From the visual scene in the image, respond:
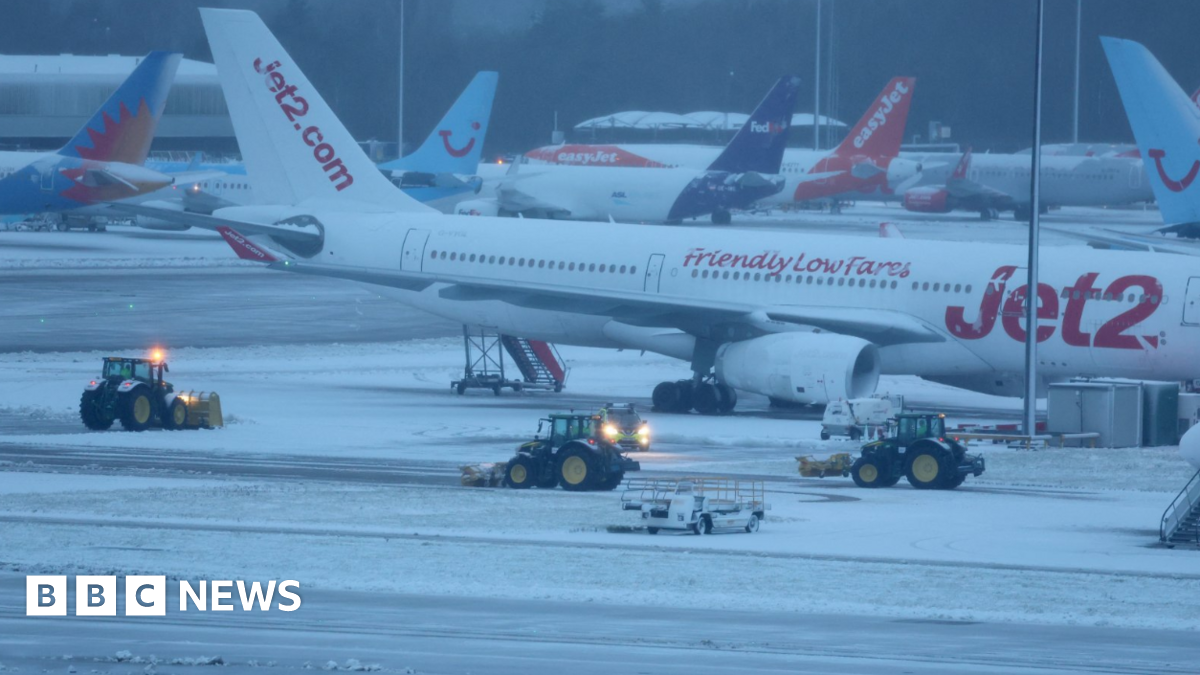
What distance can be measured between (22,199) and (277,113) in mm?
36586

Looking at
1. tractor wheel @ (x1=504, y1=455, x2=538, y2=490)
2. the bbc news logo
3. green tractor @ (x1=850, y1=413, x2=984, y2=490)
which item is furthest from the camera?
green tractor @ (x1=850, y1=413, x2=984, y2=490)

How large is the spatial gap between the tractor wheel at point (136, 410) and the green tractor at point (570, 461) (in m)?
9.78

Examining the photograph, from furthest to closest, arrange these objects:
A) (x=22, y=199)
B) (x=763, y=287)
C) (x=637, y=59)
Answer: (x=637, y=59) → (x=22, y=199) → (x=763, y=287)

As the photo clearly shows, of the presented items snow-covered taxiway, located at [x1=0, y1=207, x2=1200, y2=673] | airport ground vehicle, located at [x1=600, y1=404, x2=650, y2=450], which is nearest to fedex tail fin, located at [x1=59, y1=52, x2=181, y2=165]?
snow-covered taxiway, located at [x1=0, y1=207, x2=1200, y2=673]

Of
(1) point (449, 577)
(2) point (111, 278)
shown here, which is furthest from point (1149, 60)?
(2) point (111, 278)

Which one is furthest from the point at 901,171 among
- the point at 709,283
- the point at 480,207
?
the point at 709,283

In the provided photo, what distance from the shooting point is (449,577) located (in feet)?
62.3

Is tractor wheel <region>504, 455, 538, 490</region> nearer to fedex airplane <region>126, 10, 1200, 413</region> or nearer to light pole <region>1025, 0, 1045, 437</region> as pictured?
fedex airplane <region>126, 10, 1200, 413</region>

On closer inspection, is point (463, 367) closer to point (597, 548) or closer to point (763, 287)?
point (763, 287)

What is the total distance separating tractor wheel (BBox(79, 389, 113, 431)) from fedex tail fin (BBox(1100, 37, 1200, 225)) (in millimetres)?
19057

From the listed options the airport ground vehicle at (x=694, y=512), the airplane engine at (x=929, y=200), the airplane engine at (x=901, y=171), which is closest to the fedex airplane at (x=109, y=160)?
the airplane engine at (x=901, y=171)

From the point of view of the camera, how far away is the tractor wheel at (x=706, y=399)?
38.2 meters

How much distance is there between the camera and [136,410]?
33.4m

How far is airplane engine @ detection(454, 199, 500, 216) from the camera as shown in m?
94.9
